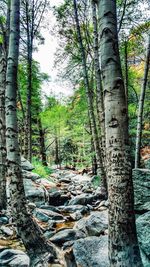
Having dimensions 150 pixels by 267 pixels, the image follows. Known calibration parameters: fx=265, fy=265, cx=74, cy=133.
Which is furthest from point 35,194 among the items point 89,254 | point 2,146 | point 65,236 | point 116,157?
point 116,157

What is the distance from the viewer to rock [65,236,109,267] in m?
3.45

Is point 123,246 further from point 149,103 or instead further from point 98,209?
point 149,103

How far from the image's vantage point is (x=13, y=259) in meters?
3.90

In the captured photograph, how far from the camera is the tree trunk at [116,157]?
2.45 meters

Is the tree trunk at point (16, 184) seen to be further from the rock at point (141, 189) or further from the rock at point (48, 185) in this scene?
the rock at point (48, 185)

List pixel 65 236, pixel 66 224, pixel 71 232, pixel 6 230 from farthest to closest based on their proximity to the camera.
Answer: pixel 66 224 < pixel 6 230 < pixel 71 232 < pixel 65 236

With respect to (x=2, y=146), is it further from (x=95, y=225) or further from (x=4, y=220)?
(x=95, y=225)

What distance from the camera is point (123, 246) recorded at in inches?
96.2

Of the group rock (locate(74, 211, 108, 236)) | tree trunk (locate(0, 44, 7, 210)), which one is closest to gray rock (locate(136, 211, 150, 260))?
rock (locate(74, 211, 108, 236))

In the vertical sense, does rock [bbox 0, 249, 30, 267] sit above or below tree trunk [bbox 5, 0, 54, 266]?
below

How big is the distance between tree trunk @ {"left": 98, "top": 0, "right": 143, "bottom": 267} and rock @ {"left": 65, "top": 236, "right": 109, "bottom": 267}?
1.05 metres

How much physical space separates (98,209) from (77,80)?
351 inches

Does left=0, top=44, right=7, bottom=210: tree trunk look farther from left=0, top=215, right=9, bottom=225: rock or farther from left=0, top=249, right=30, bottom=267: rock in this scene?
left=0, top=249, right=30, bottom=267: rock

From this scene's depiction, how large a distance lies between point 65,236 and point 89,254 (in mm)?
1499
